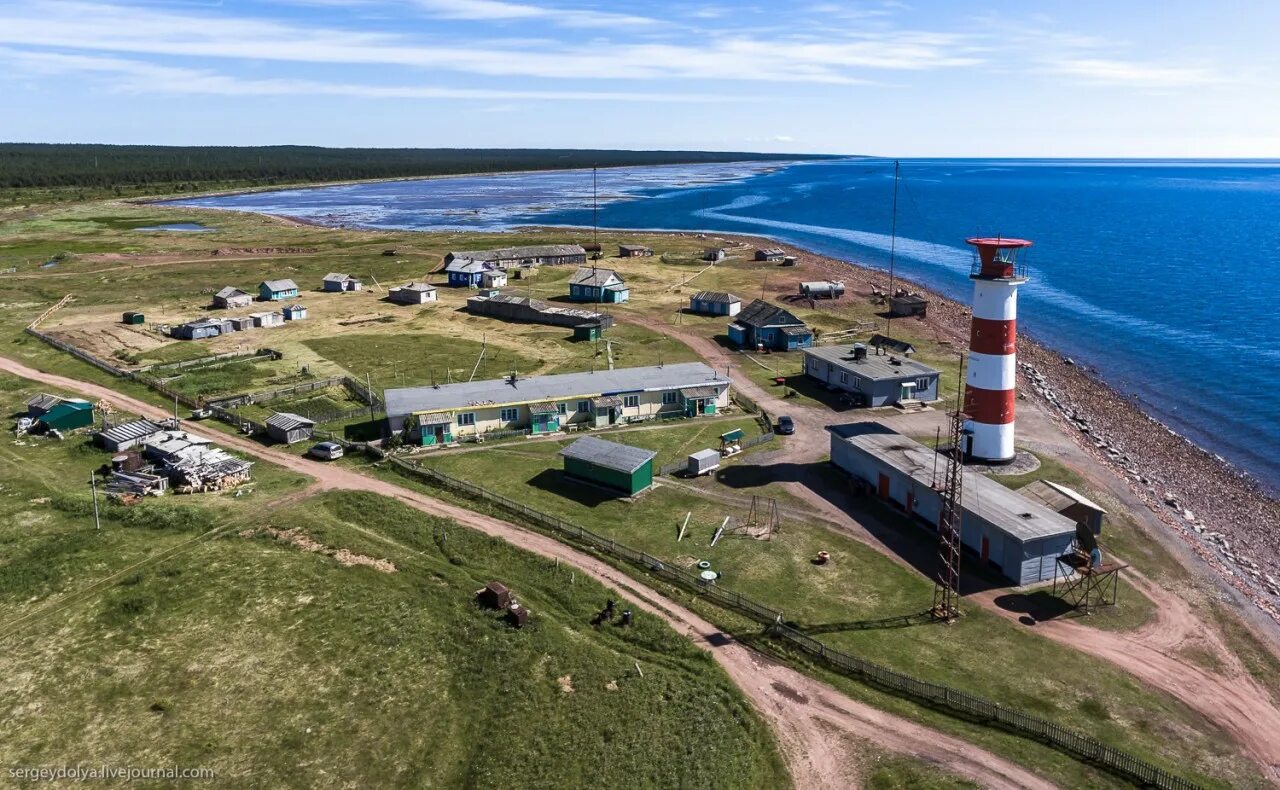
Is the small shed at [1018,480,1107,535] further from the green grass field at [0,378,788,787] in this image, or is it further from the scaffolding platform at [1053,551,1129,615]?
the green grass field at [0,378,788,787]

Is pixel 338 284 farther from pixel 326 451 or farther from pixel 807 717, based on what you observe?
pixel 807 717

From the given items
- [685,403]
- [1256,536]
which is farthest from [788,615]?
[1256,536]

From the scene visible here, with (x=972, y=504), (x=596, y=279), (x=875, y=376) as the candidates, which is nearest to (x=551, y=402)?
(x=875, y=376)

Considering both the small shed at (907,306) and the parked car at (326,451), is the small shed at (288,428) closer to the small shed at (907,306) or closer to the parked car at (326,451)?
the parked car at (326,451)

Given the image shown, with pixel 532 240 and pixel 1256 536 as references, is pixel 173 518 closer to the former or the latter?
pixel 1256 536

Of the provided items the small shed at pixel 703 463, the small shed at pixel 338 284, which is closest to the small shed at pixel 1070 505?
the small shed at pixel 703 463

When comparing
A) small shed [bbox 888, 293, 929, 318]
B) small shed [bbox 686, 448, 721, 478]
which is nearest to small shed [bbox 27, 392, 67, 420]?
small shed [bbox 686, 448, 721, 478]
